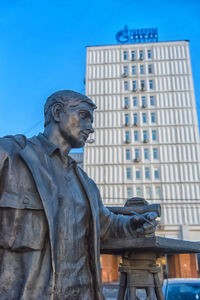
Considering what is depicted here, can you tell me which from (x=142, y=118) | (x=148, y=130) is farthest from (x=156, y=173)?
(x=142, y=118)

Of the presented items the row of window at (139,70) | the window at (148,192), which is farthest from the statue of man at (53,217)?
the row of window at (139,70)

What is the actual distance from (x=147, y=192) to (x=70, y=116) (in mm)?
25479

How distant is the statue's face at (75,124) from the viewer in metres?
2.00

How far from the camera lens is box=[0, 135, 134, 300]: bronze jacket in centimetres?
141

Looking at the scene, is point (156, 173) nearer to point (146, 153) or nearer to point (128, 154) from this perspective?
point (146, 153)

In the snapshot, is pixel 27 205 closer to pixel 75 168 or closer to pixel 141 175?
pixel 75 168

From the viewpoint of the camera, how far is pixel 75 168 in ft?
6.69

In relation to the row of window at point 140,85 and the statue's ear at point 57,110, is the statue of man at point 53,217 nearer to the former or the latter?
the statue's ear at point 57,110

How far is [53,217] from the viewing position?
159cm

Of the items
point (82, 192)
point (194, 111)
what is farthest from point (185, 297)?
point (194, 111)

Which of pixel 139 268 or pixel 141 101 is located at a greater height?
pixel 141 101

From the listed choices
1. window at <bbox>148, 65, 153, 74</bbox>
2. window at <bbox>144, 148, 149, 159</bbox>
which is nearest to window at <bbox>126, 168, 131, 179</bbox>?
window at <bbox>144, 148, 149, 159</bbox>

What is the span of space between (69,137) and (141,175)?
2565 centimetres

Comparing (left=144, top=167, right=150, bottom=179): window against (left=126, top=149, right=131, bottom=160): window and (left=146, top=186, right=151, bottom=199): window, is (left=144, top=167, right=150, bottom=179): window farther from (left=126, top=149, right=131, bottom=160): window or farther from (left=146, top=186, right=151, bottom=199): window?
(left=126, top=149, right=131, bottom=160): window
